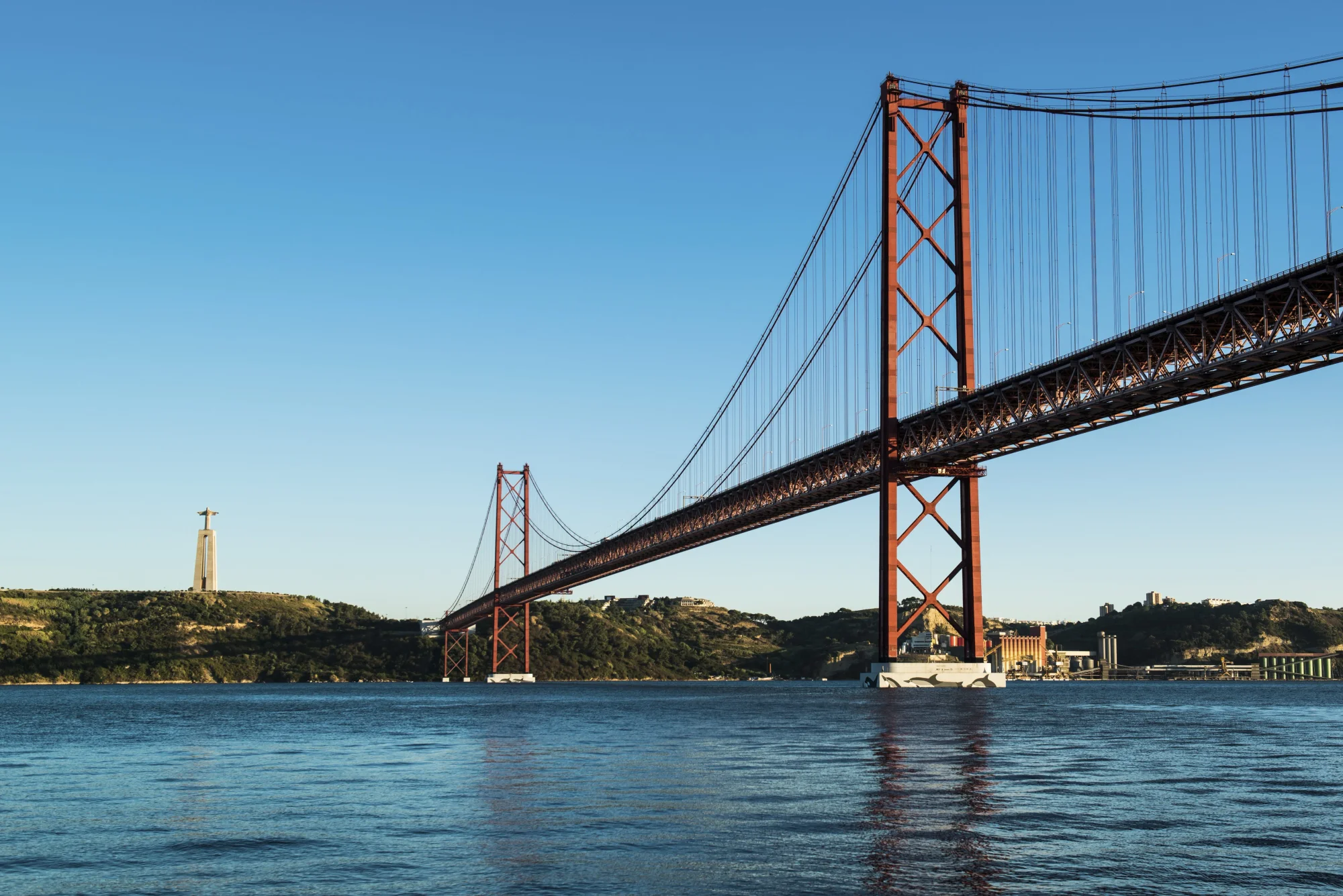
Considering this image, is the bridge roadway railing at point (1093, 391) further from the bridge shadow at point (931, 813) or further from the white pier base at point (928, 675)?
the bridge shadow at point (931, 813)

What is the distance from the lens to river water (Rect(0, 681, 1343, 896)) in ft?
48.4

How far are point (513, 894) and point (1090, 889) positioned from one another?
5.73 meters

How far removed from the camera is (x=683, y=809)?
65.8 feet

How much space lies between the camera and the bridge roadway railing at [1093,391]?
4088 cm

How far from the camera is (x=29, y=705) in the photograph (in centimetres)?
7331

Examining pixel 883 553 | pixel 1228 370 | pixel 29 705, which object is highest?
pixel 1228 370

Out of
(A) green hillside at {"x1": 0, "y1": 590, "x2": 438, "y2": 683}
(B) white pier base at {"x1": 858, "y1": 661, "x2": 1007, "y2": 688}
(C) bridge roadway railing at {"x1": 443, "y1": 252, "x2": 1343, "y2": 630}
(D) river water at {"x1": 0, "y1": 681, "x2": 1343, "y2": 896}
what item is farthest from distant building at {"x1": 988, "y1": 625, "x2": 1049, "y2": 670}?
(D) river water at {"x1": 0, "y1": 681, "x2": 1343, "y2": 896}

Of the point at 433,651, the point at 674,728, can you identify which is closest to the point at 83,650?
the point at 433,651

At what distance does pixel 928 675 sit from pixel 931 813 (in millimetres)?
43649

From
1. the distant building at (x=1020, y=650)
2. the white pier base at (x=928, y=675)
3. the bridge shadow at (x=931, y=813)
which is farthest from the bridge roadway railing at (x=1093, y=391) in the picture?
the distant building at (x=1020, y=650)

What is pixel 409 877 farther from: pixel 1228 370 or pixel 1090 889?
pixel 1228 370

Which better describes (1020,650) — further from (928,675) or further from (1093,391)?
(1093,391)

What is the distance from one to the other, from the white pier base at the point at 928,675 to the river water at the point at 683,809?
57.3ft

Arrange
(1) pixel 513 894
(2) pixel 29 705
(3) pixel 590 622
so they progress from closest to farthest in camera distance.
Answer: (1) pixel 513 894
(2) pixel 29 705
(3) pixel 590 622
